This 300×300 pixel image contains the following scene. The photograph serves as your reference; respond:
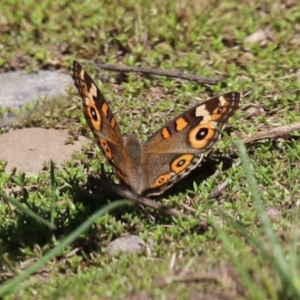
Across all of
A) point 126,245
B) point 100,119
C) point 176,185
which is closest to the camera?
point 126,245

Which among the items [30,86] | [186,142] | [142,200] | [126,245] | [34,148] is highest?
[30,86]

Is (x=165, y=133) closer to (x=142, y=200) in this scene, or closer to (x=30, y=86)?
(x=142, y=200)

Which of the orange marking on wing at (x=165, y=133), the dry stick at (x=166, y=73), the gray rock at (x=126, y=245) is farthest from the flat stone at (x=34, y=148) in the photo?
the gray rock at (x=126, y=245)

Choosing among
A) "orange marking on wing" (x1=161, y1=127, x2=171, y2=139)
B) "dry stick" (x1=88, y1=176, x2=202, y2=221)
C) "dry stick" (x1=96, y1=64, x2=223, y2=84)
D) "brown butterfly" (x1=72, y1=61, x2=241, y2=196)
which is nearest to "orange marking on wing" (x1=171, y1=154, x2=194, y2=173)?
"brown butterfly" (x1=72, y1=61, x2=241, y2=196)

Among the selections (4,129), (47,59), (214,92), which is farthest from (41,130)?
(214,92)

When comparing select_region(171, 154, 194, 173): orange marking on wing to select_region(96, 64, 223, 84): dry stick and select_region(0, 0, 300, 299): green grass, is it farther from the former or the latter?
select_region(96, 64, 223, 84): dry stick

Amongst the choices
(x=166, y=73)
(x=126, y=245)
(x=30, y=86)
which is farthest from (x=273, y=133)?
(x=30, y=86)
